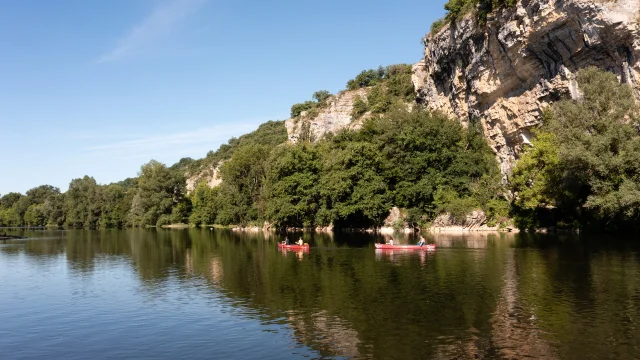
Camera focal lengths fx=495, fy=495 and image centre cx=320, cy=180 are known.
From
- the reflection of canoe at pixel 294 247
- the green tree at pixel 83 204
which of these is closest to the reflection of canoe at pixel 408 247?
the reflection of canoe at pixel 294 247

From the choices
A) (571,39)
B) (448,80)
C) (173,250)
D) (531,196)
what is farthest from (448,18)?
(173,250)

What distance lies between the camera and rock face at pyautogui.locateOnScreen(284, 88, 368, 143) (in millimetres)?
116250

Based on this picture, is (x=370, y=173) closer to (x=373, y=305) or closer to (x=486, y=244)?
(x=486, y=244)

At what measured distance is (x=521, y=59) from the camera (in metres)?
64.9

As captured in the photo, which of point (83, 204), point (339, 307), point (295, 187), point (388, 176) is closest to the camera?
point (339, 307)

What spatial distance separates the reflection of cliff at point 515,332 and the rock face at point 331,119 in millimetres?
→ 92812

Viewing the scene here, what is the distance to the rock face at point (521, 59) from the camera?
169 feet

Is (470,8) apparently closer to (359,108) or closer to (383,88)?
(383,88)

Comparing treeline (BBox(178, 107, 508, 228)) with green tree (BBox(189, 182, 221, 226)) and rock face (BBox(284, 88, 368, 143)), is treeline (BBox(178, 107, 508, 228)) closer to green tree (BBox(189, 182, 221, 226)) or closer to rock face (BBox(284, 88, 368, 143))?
rock face (BBox(284, 88, 368, 143))

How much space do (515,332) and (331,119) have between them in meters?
102

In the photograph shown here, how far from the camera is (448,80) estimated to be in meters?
84.9

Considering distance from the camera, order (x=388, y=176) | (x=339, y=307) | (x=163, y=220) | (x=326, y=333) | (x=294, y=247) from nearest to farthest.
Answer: (x=326, y=333) < (x=339, y=307) < (x=294, y=247) < (x=388, y=176) < (x=163, y=220)

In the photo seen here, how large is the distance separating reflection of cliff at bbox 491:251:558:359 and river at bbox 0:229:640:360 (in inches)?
Answer: 2.3

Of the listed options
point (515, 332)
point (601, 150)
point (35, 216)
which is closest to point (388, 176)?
point (601, 150)
